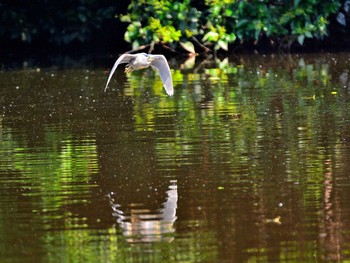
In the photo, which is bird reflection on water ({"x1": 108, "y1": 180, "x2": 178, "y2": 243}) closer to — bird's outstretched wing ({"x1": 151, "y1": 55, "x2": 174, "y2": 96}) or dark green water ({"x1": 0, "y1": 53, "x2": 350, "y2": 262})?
dark green water ({"x1": 0, "y1": 53, "x2": 350, "y2": 262})

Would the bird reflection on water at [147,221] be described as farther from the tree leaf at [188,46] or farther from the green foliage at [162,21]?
the tree leaf at [188,46]

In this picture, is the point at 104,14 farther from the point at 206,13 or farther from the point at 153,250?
the point at 153,250

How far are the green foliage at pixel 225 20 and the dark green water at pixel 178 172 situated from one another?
3.80 metres

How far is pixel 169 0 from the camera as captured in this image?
1789 cm

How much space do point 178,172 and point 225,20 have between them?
1040cm

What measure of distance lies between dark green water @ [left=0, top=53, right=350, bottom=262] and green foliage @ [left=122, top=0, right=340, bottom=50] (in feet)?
12.5

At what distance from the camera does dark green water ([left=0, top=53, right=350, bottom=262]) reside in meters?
6.13

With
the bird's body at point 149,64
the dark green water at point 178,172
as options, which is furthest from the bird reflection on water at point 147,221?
the bird's body at point 149,64

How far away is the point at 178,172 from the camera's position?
812 centimetres

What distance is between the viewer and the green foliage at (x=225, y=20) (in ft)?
58.4

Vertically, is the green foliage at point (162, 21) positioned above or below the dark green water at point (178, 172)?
above

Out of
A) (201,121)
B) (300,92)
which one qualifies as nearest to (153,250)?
(201,121)

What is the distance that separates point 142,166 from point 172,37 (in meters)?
9.45

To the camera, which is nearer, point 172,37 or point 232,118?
point 232,118
